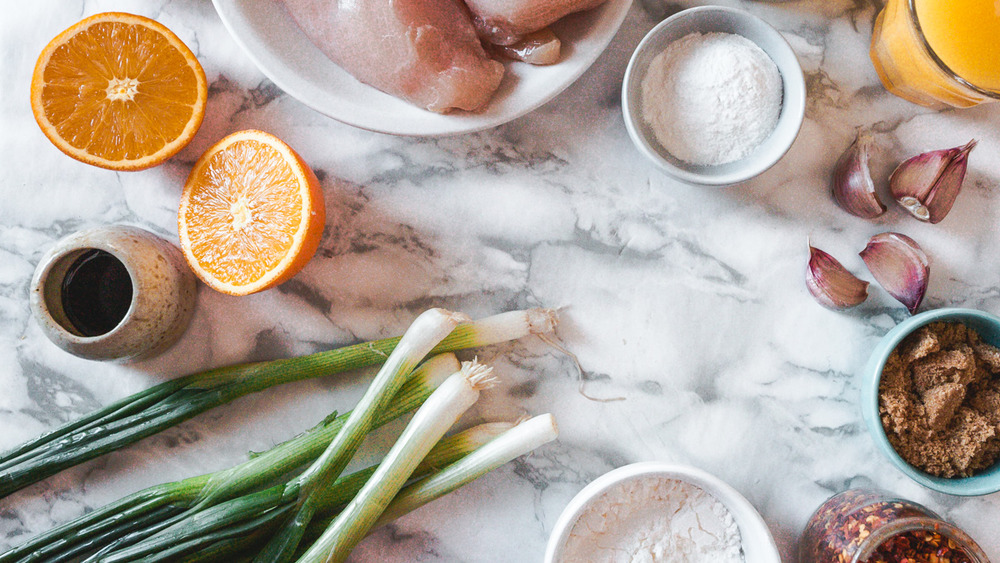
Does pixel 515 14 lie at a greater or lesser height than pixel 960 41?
greater

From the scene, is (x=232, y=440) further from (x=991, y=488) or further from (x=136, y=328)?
(x=991, y=488)

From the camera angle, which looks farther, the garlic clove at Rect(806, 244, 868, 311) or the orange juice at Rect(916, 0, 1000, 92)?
the garlic clove at Rect(806, 244, 868, 311)

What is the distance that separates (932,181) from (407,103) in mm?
912

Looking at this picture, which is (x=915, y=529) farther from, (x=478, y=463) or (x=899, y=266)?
(x=478, y=463)

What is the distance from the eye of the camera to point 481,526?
1.21 m

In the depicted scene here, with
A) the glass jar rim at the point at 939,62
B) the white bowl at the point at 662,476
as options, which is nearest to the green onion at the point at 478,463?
the white bowl at the point at 662,476


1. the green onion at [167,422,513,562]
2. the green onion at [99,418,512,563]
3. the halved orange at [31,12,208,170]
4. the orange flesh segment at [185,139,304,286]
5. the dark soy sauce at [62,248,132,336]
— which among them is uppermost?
the halved orange at [31,12,208,170]

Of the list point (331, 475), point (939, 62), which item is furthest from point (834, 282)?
point (331, 475)

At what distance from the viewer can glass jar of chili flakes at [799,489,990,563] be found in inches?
39.0

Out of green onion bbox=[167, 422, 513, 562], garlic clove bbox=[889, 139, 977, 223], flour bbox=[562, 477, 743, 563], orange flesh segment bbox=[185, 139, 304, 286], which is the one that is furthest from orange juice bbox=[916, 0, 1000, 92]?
orange flesh segment bbox=[185, 139, 304, 286]

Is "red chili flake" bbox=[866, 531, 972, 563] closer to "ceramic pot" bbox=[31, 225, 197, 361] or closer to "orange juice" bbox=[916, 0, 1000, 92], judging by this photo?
"orange juice" bbox=[916, 0, 1000, 92]

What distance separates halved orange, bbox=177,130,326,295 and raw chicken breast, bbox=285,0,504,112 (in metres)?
0.20

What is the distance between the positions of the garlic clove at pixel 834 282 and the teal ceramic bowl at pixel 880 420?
0.29 feet

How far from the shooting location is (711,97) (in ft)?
3.56
